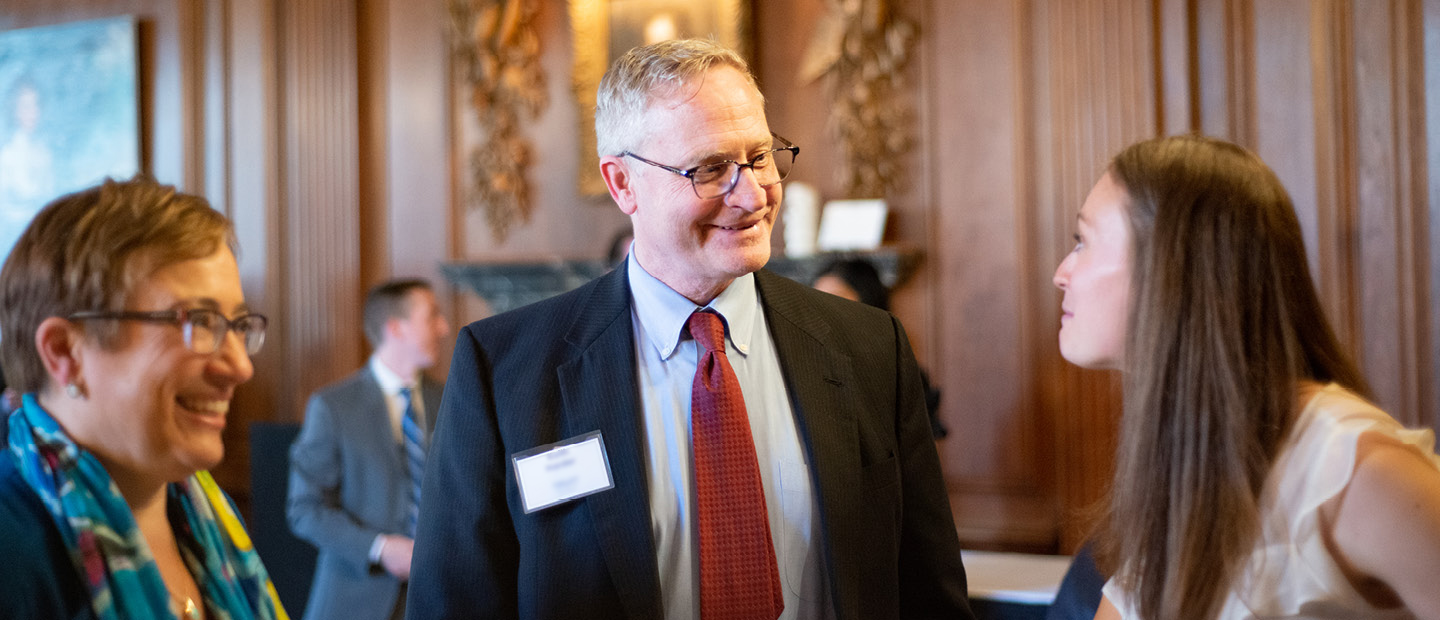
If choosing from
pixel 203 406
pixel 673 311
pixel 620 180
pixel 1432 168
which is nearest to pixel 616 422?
pixel 673 311

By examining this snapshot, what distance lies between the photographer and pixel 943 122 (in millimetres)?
4770

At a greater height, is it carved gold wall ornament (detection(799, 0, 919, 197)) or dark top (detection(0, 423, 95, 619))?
carved gold wall ornament (detection(799, 0, 919, 197))

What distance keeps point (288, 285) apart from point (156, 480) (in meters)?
4.72

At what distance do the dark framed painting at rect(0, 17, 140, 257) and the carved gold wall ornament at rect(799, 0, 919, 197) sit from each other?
408 cm

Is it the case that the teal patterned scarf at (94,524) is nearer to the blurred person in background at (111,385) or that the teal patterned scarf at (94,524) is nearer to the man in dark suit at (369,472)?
the blurred person in background at (111,385)

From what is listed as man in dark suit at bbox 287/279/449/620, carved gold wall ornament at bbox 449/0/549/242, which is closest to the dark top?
man in dark suit at bbox 287/279/449/620

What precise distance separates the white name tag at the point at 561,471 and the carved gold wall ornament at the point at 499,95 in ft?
13.2

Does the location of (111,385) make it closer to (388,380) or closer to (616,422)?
(616,422)

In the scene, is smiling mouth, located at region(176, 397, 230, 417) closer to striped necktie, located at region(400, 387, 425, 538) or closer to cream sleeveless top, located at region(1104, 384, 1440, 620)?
cream sleeveless top, located at region(1104, 384, 1440, 620)

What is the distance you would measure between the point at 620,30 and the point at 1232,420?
4293 mm

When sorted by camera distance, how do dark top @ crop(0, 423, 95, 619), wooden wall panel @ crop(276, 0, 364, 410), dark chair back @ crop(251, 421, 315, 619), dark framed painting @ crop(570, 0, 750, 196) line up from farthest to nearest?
1. wooden wall panel @ crop(276, 0, 364, 410)
2. dark framed painting @ crop(570, 0, 750, 196)
3. dark chair back @ crop(251, 421, 315, 619)
4. dark top @ crop(0, 423, 95, 619)

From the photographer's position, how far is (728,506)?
1569 mm

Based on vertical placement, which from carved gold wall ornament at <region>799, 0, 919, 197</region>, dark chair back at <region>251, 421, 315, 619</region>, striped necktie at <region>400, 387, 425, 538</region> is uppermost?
carved gold wall ornament at <region>799, 0, 919, 197</region>

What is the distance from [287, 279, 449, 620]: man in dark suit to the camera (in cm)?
335
